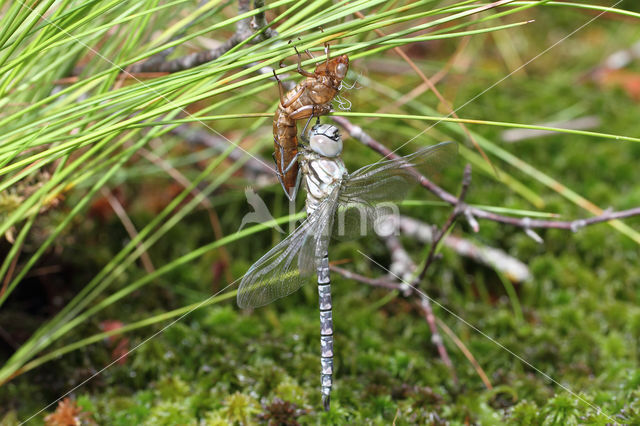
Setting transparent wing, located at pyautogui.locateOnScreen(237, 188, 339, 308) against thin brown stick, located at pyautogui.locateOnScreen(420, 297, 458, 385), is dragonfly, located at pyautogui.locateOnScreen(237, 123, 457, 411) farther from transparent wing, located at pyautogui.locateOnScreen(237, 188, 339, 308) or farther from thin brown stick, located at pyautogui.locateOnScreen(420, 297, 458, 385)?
thin brown stick, located at pyautogui.locateOnScreen(420, 297, 458, 385)

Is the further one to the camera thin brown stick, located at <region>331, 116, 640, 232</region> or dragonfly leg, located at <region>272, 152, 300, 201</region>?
thin brown stick, located at <region>331, 116, 640, 232</region>

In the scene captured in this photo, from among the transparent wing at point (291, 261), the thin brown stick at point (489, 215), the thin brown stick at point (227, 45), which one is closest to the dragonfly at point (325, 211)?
the transparent wing at point (291, 261)

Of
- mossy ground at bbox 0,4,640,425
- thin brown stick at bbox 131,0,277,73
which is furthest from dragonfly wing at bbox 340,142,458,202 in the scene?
mossy ground at bbox 0,4,640,425

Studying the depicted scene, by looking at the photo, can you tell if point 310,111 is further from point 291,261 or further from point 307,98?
point 291,261

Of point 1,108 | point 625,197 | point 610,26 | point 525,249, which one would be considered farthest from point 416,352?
point 610,26

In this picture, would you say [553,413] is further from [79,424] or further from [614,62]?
[614,62]
